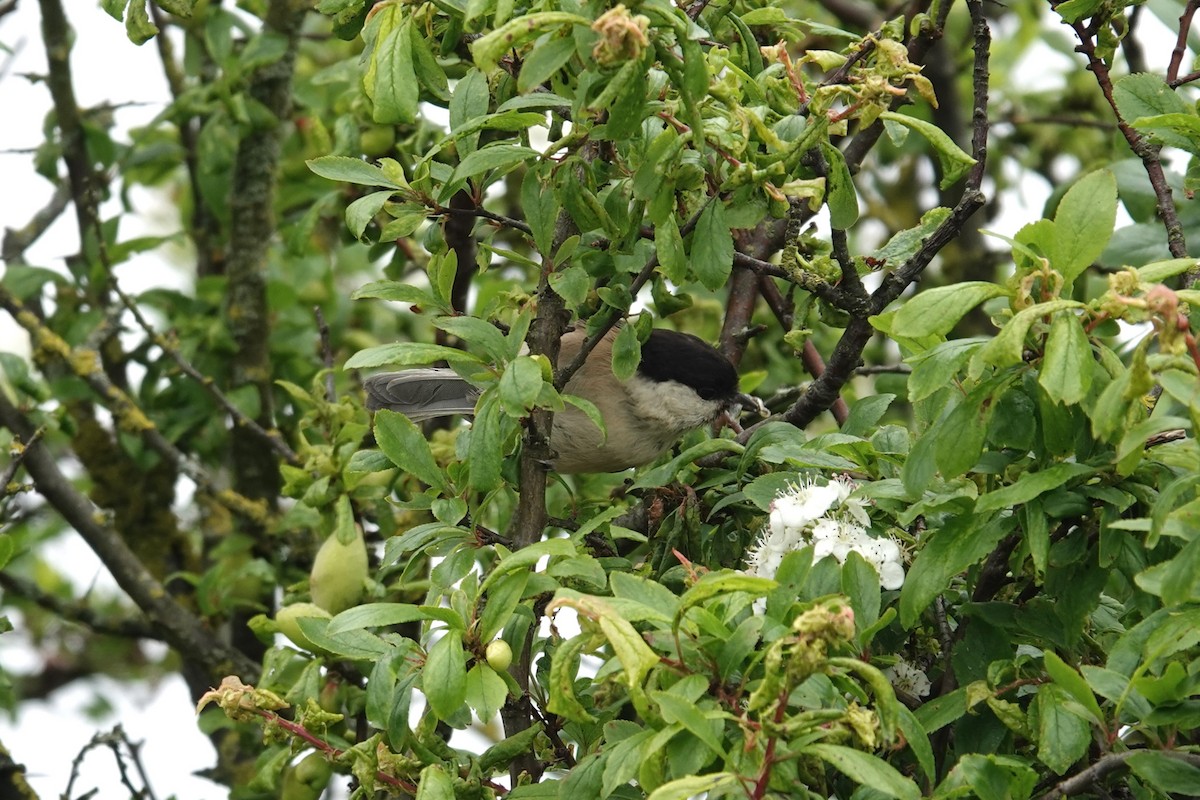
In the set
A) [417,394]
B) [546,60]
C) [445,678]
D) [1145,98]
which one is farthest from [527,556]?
[417,394]

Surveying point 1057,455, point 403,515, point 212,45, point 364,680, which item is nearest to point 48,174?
point 212,45

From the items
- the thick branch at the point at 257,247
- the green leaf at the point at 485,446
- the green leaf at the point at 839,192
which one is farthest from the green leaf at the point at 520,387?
the thick branch at the point at 257,247

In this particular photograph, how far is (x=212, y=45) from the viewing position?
4.07 metres

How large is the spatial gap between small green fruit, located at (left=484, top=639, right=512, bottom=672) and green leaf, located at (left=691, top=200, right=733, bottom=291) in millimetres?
629

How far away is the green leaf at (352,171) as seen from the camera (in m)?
2.19

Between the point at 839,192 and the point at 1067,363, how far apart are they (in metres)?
0.63

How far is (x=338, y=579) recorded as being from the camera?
Result: 300 centimetres

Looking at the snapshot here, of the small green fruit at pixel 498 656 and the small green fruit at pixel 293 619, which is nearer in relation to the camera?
the small green fruit at pixel 498 656

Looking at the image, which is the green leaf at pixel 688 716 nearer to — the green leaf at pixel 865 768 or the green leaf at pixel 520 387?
the green leaf at pixel 865 768

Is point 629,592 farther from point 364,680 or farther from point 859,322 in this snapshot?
point 364,680

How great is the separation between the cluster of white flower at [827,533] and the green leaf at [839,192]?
0.42 meters

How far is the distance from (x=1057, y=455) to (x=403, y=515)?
2258 mm

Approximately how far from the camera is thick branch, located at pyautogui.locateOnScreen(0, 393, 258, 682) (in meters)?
3.81

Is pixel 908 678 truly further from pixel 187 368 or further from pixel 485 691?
pixel 187 368
